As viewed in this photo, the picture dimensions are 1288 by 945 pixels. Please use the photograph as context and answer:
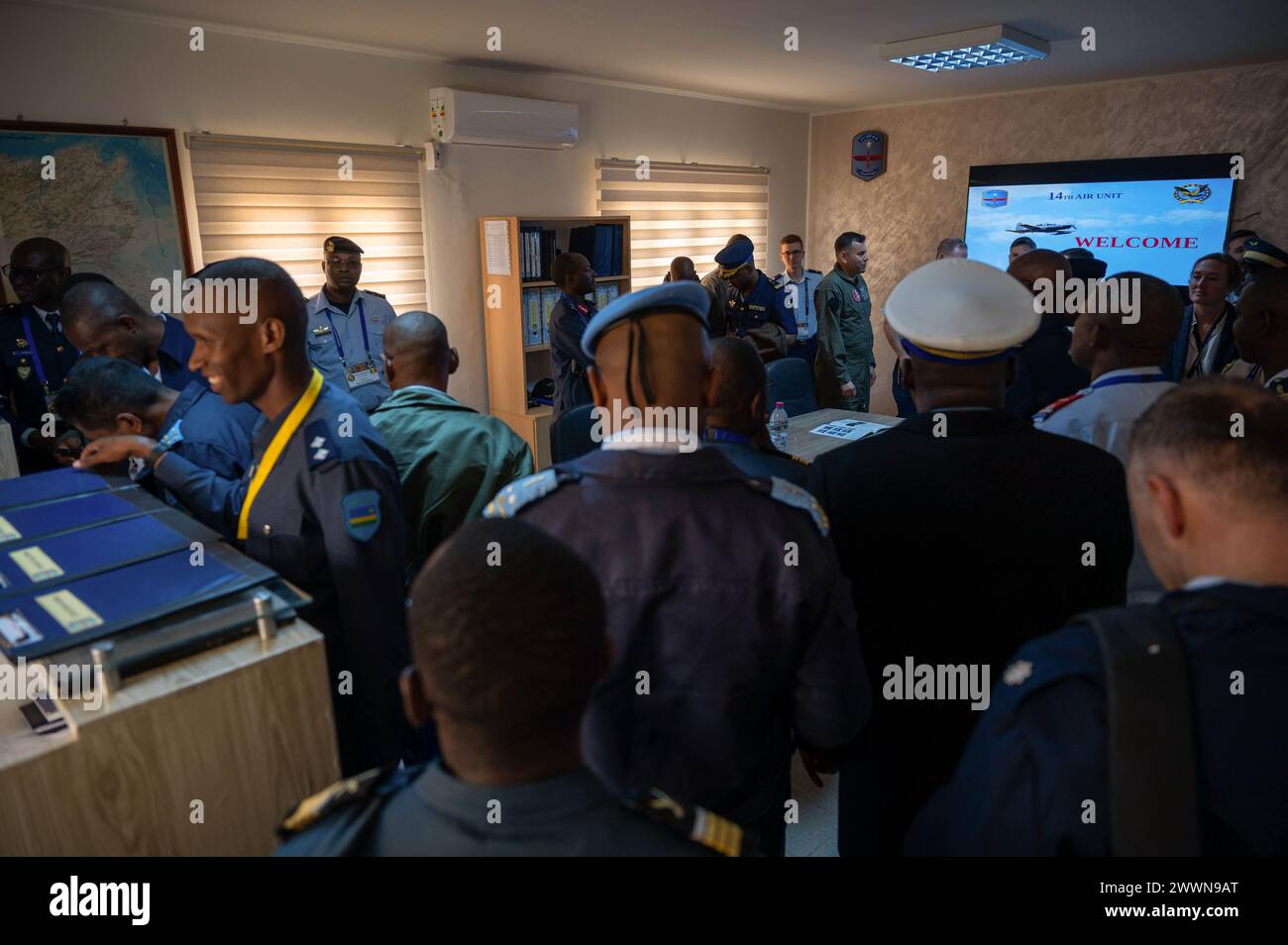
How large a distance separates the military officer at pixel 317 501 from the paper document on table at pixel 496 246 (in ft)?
11.8

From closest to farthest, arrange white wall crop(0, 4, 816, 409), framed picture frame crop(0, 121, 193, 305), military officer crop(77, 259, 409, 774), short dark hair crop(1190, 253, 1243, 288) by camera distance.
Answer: military officer crop(77, 259, 409, 774) < framed picture frame crop(0, 121, 193, 305) < white wall crop(0, 4, 816, 409) < short dark hair crop(1190, 253, 1243, 288)

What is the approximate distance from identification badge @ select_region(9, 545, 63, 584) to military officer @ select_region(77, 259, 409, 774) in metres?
0.35

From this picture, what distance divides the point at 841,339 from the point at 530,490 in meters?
4.84

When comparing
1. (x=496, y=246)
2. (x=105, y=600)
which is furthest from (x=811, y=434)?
(x=105, y=600)

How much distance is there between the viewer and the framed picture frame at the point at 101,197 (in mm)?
3484

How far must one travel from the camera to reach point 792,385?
13.7 feet

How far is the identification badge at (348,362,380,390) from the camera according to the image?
431cm

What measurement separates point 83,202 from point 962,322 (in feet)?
13.1

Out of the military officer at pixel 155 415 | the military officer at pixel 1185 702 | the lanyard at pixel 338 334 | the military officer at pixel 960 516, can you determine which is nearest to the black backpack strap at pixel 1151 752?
→ the military officer at pixel 1185 702

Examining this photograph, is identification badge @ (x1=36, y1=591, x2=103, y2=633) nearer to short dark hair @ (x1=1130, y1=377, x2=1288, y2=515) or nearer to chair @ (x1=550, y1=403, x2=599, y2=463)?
short dark hair @ (x1=1130, y1=377, x2=1288, y2=515)

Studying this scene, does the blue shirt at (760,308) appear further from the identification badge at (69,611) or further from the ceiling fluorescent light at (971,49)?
the identification badge at (69,611)

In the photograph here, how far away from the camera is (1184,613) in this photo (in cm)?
78

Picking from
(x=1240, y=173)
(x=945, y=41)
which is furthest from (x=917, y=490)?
(x=1240, y=173)

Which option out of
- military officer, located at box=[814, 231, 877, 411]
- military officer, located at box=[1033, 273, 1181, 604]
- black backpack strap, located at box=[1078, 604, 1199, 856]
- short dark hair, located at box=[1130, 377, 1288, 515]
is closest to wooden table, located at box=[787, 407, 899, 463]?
military officer, located at box=[1033, 273, 1181, 604]
